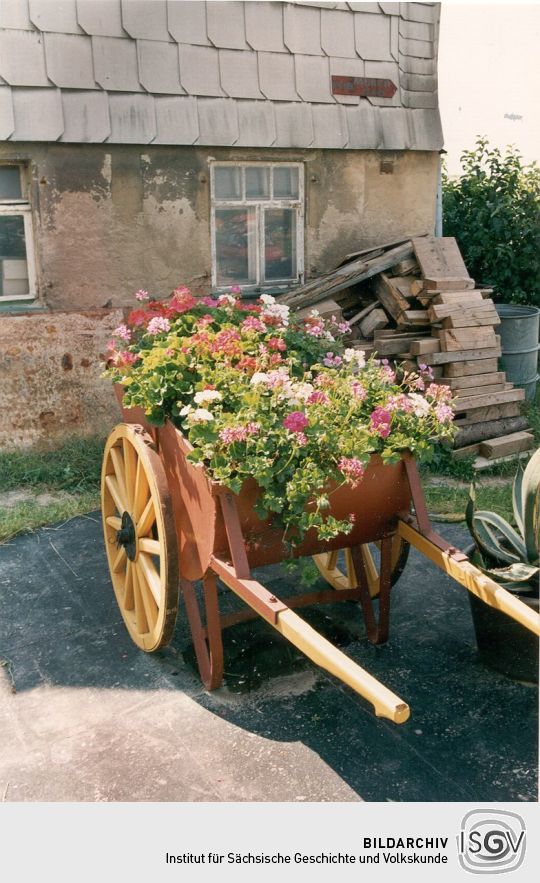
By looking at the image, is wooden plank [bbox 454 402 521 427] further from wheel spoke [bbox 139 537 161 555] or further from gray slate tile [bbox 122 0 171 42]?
gray slate tile [bbox 122 0 171 42]

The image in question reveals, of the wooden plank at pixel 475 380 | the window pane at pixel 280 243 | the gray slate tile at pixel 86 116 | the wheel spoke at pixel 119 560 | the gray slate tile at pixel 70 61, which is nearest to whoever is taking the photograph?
the wheel spoke at pixel 119 560

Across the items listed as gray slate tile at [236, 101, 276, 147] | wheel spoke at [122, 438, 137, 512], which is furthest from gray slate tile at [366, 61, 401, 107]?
wheel spoke at [122, 438, 137, 512]

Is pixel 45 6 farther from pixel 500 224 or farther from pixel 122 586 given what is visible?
pixel 500 224

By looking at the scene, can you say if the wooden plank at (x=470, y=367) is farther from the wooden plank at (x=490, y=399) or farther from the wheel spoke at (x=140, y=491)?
the wheel spoke at (x=140, y=491)

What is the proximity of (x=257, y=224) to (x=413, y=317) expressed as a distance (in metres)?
1.59

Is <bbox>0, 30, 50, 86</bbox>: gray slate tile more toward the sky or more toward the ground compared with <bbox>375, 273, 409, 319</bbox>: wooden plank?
more toward the sky

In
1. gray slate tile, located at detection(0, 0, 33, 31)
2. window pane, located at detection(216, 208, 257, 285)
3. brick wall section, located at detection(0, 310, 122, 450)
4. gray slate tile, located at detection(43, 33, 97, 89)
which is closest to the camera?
gray slate tile, located at detection(0, 0, 33, 31)

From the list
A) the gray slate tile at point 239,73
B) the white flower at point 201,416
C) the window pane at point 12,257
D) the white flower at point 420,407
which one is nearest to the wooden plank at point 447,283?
the gray slate tile at point 239,73

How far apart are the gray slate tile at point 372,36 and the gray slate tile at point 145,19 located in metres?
1.69

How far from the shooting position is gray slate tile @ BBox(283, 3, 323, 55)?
22.5 feet

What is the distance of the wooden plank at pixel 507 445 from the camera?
263 inches

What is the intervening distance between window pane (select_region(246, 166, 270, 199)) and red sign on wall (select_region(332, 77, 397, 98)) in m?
0.89
